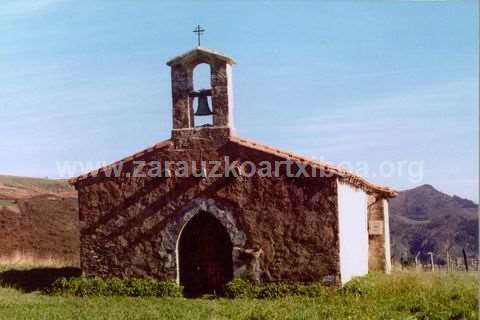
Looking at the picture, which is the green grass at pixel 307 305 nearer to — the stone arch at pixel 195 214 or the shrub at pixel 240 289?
the shrub at pixel 240 289

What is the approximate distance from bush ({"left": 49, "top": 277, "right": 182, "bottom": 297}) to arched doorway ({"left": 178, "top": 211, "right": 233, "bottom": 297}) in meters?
0.68

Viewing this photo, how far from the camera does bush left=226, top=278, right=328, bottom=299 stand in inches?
510

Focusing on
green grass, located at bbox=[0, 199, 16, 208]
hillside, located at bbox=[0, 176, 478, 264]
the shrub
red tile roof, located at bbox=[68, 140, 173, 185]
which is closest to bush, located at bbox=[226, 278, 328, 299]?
the shrub

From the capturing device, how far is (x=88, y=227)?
14977 millimetres

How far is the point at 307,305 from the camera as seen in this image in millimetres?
11797

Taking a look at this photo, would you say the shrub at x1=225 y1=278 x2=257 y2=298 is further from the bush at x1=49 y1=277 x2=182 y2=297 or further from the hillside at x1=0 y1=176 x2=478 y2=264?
the hillside at x1=0 y1=176 x2=478 y2=264

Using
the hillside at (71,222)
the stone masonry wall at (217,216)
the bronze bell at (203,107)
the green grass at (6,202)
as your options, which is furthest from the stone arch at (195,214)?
the green grass at (6,202)

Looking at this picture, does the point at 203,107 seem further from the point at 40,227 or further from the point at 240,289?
the point at 40,227

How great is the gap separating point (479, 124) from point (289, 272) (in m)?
7.36

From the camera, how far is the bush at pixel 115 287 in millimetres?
14047

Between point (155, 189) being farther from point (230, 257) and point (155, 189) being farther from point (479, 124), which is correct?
point (479, 124)

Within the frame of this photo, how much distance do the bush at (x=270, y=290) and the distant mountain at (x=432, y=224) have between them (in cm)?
2824

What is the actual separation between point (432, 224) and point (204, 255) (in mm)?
39048

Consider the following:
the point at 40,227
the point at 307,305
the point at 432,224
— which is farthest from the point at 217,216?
the point at 432,224
